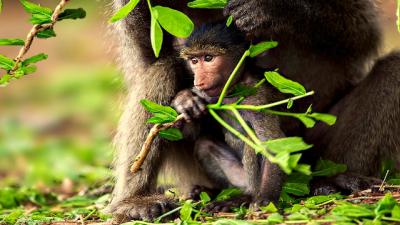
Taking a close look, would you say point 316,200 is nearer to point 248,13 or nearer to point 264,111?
point 264,111

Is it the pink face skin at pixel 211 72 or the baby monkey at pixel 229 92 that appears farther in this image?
the pink face skin at pixel 211 72

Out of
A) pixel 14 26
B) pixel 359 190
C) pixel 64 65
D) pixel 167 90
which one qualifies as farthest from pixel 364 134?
pixel 14 26

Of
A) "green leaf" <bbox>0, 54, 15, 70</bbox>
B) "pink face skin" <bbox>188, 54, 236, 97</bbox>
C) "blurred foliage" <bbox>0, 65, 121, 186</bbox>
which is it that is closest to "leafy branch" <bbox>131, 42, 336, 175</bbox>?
"pink face skin" <bbox>188, 54, 236, 97</bbox>

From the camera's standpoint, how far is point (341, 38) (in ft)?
19.3

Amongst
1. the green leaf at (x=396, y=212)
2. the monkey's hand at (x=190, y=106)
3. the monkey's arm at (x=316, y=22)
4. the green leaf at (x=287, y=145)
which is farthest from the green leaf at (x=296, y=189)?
the green leaf at (x=287, y=145)

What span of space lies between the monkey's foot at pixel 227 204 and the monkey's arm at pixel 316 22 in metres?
1.25

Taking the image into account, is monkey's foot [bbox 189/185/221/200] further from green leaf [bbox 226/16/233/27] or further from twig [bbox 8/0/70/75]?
twig [bbox 8/0/70/75]

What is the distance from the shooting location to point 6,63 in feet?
16.0

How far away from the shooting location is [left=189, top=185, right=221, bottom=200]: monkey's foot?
230 inches

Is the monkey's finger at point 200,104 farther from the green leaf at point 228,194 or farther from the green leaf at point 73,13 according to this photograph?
the green leaf at point 73,13

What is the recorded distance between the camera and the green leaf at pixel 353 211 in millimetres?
4137

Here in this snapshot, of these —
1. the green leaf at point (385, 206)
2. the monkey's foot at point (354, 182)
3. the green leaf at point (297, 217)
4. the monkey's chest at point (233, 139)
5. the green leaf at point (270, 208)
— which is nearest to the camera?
the green leaf at point (385, 206)

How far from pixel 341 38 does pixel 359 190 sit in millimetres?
1368

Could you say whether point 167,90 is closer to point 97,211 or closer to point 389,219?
point 97,211
